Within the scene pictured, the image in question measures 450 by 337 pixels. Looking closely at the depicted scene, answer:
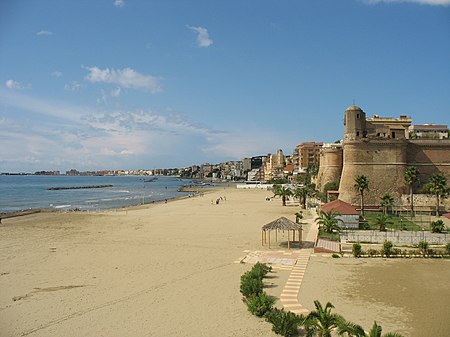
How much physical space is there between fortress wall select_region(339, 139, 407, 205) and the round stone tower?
75cm

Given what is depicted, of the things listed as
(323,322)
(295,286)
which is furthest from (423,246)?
(323,322)

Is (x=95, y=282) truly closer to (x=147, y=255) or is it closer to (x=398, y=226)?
(x=147, y=255)

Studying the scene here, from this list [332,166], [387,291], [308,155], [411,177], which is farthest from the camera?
[308,155]

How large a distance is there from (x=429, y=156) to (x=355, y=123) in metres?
7.76

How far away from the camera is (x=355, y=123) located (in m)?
36.1

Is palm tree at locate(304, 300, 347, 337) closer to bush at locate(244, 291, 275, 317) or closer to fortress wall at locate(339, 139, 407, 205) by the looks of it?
bush at locate(244, 291, 275, 317)

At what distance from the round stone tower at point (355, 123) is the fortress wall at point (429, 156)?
15.7 feet

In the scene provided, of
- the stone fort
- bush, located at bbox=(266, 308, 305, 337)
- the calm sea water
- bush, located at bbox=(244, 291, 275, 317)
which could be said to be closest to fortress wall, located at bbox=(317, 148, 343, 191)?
the stone fort

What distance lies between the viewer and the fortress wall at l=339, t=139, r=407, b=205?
34906mm

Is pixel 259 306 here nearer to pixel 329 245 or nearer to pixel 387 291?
pixel 387 291

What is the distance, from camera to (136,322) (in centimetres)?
1062

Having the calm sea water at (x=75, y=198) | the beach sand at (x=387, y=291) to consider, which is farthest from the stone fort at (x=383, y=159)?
the calm sea water at (x=75, y=198)

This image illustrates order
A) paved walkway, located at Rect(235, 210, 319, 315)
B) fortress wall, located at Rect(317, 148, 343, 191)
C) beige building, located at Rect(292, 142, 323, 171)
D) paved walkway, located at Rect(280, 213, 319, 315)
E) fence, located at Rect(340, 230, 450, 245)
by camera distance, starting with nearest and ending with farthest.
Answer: paved walkway, located at Rect(280, 213, 319, 315) < paved walkway, located at Rect(235, 210, 319, 315) < fence, located at Rect(340, 230, 450, 245) < fortress wall, located at Rect(317, 148, 343, 191) < beige building, located at Rect(292, 142, 323, 171)

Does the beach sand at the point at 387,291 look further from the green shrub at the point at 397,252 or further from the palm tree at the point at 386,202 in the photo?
the palm tree at the point at 386,202
